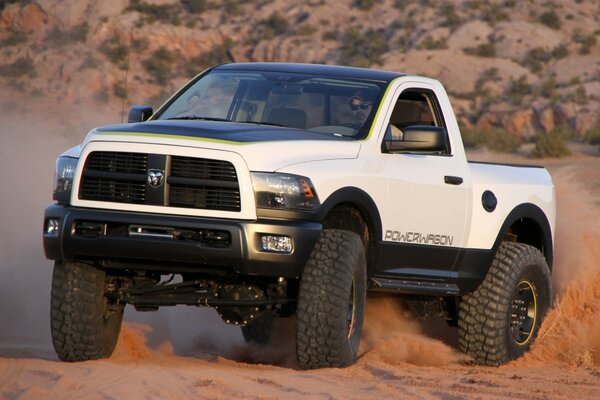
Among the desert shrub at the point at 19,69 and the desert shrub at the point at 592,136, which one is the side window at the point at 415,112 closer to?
the desert shrub at the point at 592,136

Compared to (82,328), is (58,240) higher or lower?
higher

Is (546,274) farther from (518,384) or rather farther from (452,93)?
(452,93)

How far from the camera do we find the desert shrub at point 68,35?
42.4 meters

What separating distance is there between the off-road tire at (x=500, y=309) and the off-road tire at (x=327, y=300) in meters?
1.89

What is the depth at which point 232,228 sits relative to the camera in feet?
24.7

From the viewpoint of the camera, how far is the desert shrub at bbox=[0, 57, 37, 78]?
132 feet

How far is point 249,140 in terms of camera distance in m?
7.80

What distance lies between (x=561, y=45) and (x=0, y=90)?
17.8 metres

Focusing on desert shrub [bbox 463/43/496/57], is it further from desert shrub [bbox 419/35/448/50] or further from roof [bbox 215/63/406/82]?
roof [bbox 215/63/406/82]

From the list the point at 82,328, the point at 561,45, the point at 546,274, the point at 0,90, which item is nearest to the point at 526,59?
the point at 561,45

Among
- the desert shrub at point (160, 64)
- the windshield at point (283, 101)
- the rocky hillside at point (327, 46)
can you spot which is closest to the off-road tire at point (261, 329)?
the windshield at point (283, 101)

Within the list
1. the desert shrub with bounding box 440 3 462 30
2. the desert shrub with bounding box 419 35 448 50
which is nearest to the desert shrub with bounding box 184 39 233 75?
the desert shrub with bounding box 419 35 448 50

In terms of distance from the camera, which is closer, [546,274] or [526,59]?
[546,274]

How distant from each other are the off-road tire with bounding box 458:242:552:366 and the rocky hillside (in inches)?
1069
